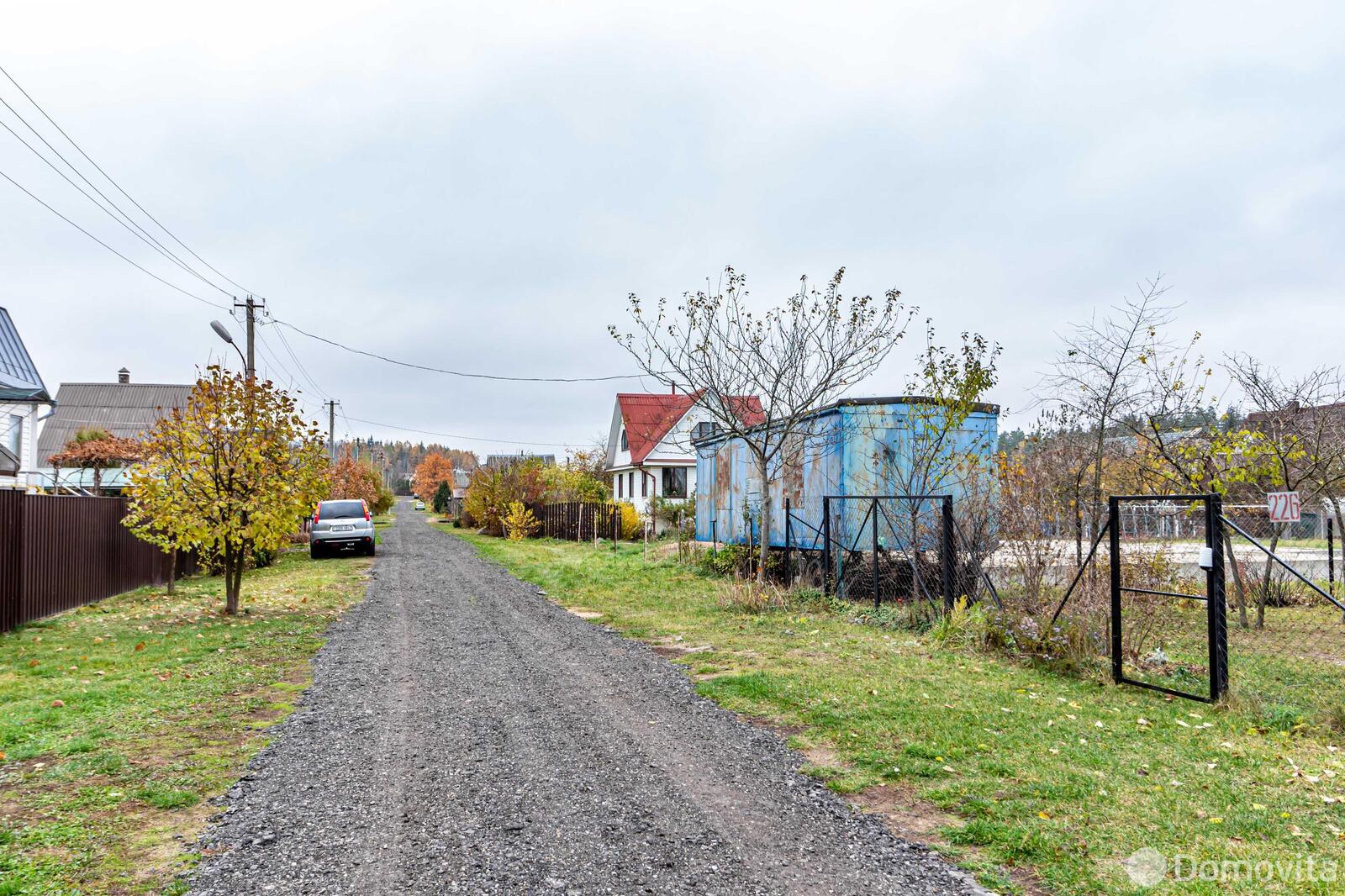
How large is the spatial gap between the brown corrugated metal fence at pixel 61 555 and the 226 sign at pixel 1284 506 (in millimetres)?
12809

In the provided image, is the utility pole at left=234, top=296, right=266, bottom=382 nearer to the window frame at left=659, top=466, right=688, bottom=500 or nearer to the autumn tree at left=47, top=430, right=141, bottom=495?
the autumn tree at left=47, top=430, right=141, bottom=495

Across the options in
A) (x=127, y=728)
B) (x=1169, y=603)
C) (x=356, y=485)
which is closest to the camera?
(x=127, y=728)

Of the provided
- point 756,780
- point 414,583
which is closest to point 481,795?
point 756,780

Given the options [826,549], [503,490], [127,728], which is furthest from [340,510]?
[127,728]

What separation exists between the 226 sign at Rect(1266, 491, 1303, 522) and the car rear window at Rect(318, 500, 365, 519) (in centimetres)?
2114

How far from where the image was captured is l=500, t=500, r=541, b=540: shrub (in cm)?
3160

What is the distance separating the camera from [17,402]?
61.2 feet

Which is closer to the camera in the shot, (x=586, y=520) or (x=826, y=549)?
(x=826, y=549)

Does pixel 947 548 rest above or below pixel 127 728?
above

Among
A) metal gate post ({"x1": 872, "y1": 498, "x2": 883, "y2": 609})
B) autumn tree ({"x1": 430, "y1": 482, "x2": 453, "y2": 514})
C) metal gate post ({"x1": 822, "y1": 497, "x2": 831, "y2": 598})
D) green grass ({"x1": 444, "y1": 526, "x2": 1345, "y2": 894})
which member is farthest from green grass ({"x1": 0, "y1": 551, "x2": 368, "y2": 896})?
autumn tree ({"x1": 430, "y1": 482, "x2": 453, "y2": 514})

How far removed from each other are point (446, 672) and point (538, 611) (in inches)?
170

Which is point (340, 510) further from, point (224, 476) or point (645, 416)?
point (645, 416)

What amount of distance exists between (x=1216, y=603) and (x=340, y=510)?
2118cm

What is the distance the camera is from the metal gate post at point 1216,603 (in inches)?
254
